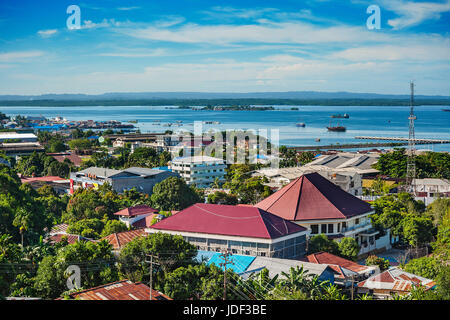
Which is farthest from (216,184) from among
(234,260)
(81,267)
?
(81,267)

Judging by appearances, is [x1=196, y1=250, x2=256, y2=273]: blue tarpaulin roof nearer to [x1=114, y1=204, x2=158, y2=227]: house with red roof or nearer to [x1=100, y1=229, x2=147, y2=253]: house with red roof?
[x1=100, y1=229, x2=147, y2=253]: house with red roof

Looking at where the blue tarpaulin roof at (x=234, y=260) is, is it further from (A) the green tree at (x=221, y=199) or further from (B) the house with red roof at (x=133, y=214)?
(A) the green tree at (x=221, y=199)

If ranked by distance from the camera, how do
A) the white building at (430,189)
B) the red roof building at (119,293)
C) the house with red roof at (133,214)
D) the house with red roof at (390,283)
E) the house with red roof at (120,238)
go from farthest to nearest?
the white building at (430,189), the house with red roof at (133,214), the house with red roof at (120,238), the house with red roof at (390,283), the red roof building at (119,293)

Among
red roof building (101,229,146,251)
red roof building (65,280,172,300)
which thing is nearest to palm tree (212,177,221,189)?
red roof building (101,229,146,251)

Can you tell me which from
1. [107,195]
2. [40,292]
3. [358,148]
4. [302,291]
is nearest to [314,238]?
[302,291]

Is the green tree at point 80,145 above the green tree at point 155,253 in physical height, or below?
below

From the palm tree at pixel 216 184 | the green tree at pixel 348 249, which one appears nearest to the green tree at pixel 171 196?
the palm tree at pixel 216 184

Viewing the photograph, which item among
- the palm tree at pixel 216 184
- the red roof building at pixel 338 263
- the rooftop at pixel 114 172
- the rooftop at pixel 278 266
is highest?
the rooftop at pixel 114 172
